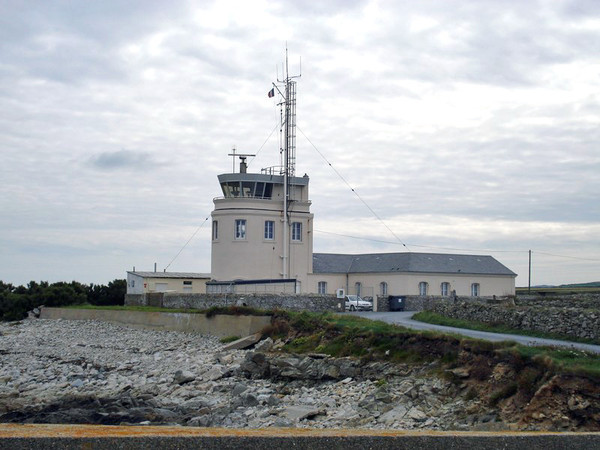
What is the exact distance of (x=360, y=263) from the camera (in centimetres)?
5031

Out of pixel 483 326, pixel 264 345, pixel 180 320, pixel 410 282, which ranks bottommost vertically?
pixel 264 345

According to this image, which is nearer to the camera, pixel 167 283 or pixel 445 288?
pixel 445 288

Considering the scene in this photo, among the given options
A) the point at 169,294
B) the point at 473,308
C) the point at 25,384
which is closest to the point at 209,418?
the point at 25,384

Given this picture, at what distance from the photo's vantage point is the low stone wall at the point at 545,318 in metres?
20.6

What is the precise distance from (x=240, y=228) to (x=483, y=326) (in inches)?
761

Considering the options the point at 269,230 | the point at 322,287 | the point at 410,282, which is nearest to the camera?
the point at 269,230

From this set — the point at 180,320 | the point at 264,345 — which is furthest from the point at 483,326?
the point at 180,320

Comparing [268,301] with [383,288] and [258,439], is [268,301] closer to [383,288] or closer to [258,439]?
[383,288]

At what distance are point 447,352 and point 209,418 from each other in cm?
606

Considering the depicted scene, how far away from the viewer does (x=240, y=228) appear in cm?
4216

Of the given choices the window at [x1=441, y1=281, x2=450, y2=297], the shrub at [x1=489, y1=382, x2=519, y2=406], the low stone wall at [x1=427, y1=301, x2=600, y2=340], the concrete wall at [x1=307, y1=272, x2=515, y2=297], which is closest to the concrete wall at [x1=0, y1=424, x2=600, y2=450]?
the shrub at [x1=489, y1=382, x2=519, y2=406]

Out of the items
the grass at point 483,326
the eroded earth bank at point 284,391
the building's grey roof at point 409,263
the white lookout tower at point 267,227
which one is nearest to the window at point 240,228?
the white lookout tower at point 267,227

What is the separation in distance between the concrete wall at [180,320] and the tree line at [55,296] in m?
4.60

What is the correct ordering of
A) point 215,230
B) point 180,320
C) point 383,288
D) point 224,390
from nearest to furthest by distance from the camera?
point 224,390 < point 180,320 < point 215,230 < point 383,288
